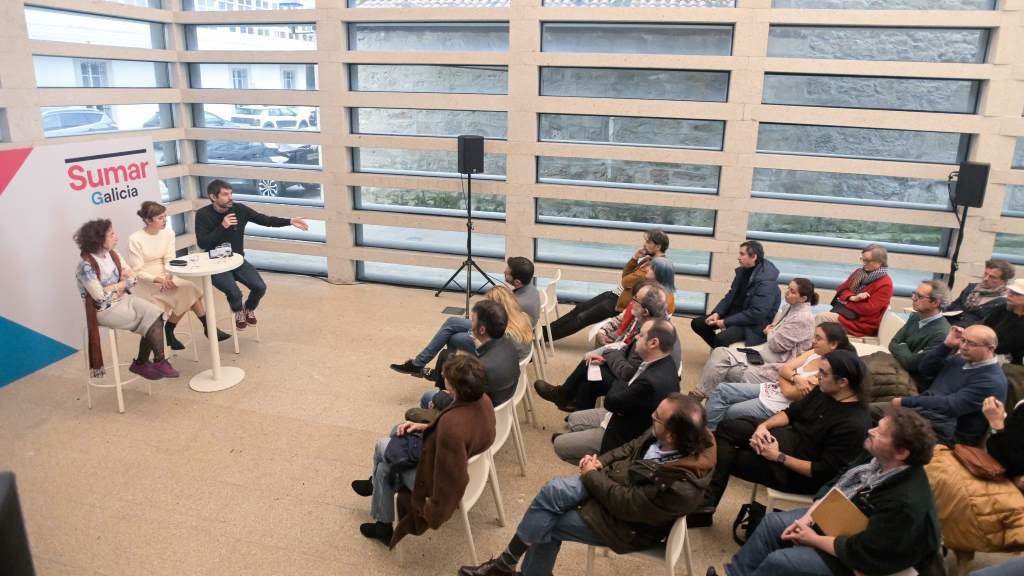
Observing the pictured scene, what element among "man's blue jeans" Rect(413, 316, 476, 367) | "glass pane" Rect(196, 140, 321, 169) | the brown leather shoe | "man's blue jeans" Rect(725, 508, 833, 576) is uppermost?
"glass pane" Rect(196, 140, 321, 169)

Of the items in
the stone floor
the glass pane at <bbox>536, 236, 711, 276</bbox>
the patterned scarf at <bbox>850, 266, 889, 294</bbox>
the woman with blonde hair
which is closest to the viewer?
the stone floor

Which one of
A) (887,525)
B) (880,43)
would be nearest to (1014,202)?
(880,43)

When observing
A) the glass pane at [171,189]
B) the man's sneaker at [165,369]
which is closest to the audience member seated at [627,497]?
the man's sneaker at [165,369]

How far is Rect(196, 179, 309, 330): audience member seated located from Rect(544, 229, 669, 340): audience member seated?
283 cm

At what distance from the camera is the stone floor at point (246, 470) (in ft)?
12.3

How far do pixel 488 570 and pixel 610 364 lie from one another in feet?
5.79

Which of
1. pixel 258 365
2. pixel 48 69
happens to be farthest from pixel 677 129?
pixel 48 69

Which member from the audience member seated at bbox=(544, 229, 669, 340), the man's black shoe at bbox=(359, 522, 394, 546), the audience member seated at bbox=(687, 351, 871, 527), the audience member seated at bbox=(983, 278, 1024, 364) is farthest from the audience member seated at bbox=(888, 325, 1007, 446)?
the man's black shoe at bbox=(359, 522, 394, 546)

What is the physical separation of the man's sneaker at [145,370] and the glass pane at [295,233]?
3.44 meters

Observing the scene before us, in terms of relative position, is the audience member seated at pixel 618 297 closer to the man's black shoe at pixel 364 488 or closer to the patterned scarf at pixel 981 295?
the patterned scarf at pixel 981 295

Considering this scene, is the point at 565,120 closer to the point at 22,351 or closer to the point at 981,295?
Answer: the point at 981,295

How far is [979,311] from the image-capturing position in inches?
200

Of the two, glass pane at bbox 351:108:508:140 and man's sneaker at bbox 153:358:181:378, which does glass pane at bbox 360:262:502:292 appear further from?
man's sneaker at bbox 153:358:181:378

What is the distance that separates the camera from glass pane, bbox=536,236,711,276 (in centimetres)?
791
